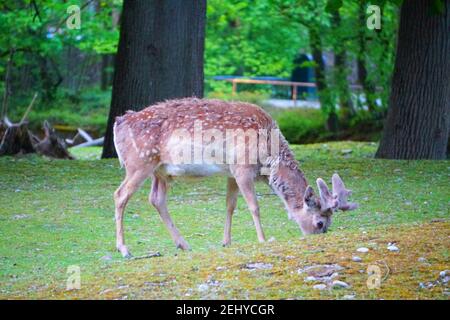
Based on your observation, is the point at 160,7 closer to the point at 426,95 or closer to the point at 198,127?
the point at 426,95

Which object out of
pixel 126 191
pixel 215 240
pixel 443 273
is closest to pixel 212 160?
pixel 126 191

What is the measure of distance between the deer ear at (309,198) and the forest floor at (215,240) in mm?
506

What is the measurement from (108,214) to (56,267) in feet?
10.6

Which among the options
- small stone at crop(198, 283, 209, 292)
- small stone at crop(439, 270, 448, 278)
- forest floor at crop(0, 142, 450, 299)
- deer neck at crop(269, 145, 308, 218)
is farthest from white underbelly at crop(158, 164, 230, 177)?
small stone at crop(439, 270, 448, 278)

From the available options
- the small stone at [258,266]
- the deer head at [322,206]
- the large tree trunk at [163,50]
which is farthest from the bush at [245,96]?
the small stone at [258,266]

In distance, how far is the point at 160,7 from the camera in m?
16.2

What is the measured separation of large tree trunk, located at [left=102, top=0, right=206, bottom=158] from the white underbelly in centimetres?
609

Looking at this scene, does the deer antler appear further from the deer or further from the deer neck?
the deer neck

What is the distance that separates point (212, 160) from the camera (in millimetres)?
10172

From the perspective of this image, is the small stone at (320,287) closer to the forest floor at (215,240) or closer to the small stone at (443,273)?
the forest floor at (215,240)

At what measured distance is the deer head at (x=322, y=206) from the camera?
9.80 meters

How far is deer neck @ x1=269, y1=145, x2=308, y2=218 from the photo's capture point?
10.1 meters

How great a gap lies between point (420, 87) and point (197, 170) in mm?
7947
